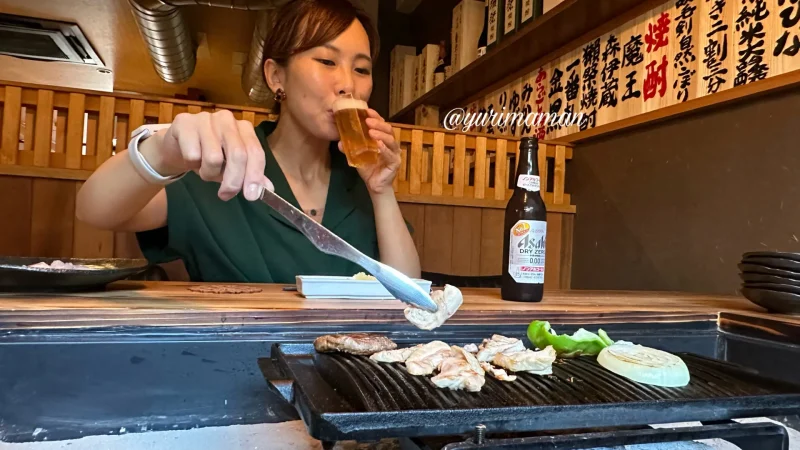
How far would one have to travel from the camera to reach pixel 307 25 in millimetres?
1576

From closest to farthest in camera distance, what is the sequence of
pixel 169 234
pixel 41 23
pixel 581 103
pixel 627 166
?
1. pixel 169 234
2. pixel 627 166
3. pixel 581 103
4. pixel 41 23

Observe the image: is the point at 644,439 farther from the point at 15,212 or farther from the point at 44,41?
the point at 44,41

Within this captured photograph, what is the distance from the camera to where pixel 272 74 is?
67.0 inches

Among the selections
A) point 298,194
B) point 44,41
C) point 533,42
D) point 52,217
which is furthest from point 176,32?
point 298,194

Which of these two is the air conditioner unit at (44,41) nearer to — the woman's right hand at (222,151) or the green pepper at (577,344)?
the woman's right hand at (222,151)

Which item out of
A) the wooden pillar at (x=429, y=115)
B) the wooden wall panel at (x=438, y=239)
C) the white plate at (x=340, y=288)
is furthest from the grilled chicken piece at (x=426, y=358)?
the wooden pillar at (x=429, y=115)

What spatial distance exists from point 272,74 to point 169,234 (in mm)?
569

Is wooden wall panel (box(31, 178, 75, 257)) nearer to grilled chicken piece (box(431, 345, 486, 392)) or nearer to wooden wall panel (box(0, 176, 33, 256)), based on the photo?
wooden wall panel (box(0, 176, 33, 256))

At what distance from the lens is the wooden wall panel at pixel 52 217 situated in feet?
7.07

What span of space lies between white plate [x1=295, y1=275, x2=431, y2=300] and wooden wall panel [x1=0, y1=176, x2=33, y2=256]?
160 centimetres

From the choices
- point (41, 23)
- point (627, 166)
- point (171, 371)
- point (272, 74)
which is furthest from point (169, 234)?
point (41, 23)

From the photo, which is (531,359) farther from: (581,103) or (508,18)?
(508,18)

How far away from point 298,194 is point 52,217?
113 centimetres

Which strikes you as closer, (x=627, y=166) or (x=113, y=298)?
(x=113, y=298)
